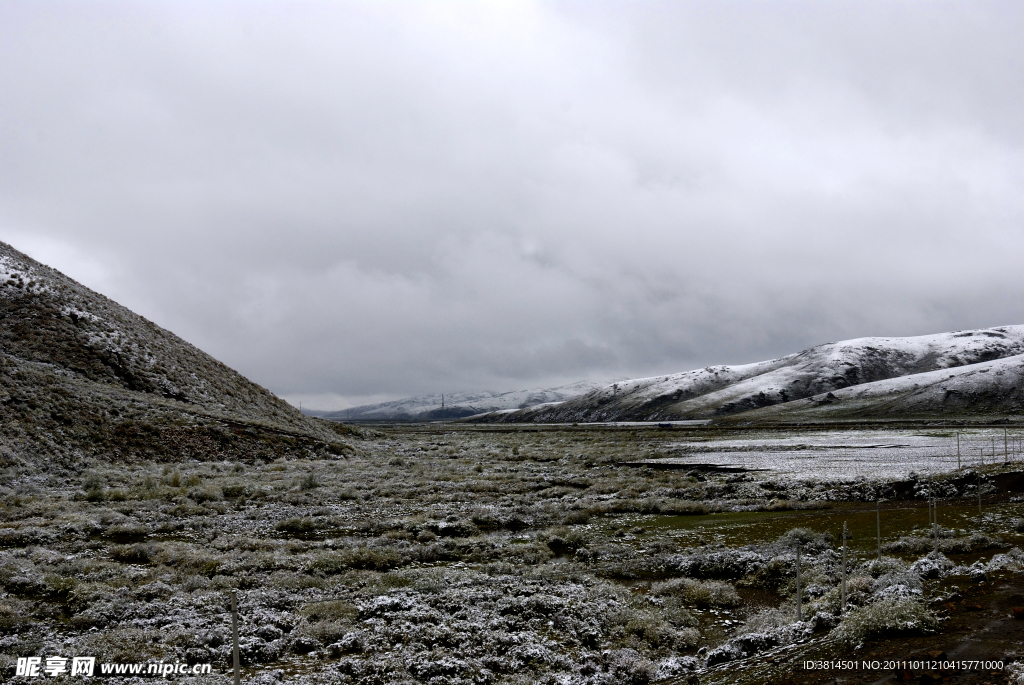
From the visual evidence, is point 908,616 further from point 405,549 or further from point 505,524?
point 505,524

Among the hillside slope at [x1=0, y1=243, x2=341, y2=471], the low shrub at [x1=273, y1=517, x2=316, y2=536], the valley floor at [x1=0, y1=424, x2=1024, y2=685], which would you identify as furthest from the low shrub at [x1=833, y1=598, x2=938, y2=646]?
the hillside slope at [x1=0, y1=243, x2=341, y2=471]

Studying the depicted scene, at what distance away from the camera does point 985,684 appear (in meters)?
7.45

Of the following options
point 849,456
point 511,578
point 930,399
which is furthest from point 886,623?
point 930,399

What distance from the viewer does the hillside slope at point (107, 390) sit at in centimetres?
3791

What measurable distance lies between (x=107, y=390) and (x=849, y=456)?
6160cm

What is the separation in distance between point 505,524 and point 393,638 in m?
12.9

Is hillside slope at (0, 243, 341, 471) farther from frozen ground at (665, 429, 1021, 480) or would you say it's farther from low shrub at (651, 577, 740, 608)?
frozen ground at (665, 429, 1021, 480)

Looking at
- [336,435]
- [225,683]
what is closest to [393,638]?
[225,683]

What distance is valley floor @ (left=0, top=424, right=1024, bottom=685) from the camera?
10422 millimetres

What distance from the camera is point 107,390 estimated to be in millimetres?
47000

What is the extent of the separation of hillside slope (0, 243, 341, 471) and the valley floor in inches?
298

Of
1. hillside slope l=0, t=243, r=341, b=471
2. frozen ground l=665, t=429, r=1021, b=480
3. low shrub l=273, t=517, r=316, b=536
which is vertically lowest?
frozen ground l=665, t=429, r=1021, b=480

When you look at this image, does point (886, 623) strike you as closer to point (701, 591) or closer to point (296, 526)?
point (701, 591)

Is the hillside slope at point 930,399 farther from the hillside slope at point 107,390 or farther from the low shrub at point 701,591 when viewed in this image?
the low shrub at point 701,591
